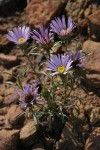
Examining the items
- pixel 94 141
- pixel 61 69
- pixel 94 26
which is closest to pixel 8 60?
pixel 94 26

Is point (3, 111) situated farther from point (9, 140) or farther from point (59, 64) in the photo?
point (59, 64)

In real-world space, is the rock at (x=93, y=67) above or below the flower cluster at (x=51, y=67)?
below

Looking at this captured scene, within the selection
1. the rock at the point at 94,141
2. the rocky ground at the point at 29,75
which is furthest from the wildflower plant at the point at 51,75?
the rock at the point at 94,141

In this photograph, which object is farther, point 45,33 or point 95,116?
point 95,116

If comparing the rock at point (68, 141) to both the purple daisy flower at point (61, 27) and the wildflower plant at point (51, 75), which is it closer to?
the wildflower plant at point (51, 75)

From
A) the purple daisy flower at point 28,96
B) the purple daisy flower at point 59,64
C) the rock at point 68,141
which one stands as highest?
the purple daisy flower at point 59,64

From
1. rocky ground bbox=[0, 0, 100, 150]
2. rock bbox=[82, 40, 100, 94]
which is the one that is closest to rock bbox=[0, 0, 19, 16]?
rocky ground bbox=[0, 0, 100, 150]

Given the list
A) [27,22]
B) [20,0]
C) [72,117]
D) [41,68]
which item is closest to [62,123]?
[72,117]
